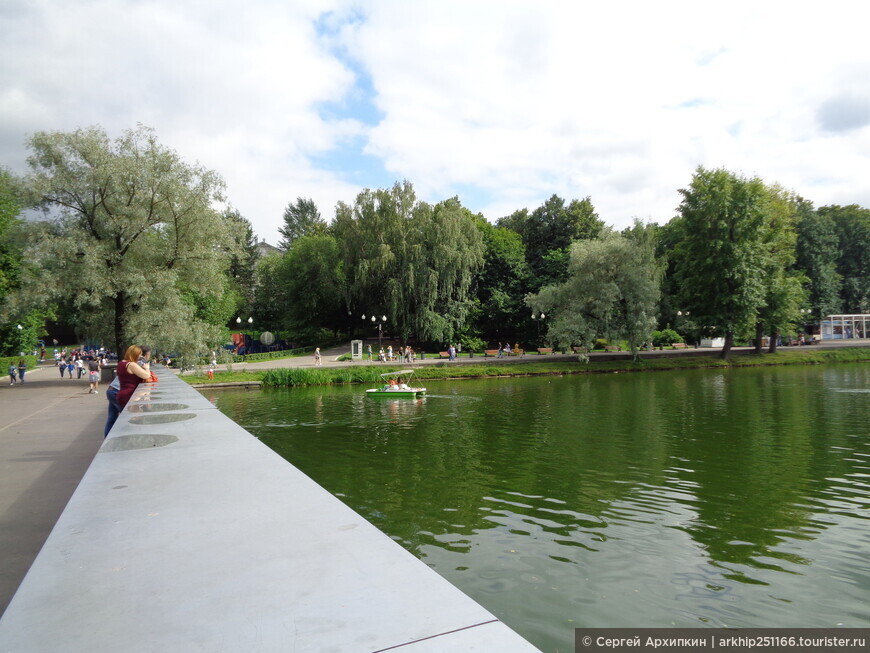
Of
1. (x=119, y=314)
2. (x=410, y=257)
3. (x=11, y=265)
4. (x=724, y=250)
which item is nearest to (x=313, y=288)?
(x=410, y=257)

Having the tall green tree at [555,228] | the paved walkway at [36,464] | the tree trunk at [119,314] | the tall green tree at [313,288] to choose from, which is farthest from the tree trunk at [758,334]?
the paved walkway at [36,464]

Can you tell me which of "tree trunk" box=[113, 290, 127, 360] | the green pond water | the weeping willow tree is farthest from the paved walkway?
the weeping willow tree

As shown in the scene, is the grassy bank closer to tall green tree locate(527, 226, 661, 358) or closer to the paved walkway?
tall green tree locate(527, 226, 661, 358)

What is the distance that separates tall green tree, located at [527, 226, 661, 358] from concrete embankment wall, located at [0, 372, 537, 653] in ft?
127

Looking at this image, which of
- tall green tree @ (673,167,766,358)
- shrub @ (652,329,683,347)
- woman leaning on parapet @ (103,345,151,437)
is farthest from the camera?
shrub @ (652,329,683,347)

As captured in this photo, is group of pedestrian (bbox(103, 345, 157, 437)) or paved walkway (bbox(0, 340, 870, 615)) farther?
group of pedestrian (bbox(103, 345, 157, 437))

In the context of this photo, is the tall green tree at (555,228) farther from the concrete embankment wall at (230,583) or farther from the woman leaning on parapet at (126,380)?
the concrete embankment wall at (230,583)

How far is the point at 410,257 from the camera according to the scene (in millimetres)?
48969

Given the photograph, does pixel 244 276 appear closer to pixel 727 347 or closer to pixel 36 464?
pixel 727 347

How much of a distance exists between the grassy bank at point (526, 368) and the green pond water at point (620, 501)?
12229 mm

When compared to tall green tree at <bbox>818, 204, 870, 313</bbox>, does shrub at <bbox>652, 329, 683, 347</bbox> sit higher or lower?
lower

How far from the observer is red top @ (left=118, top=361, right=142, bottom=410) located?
9.51 m

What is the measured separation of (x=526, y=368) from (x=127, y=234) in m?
26.6

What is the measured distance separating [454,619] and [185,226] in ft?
102
